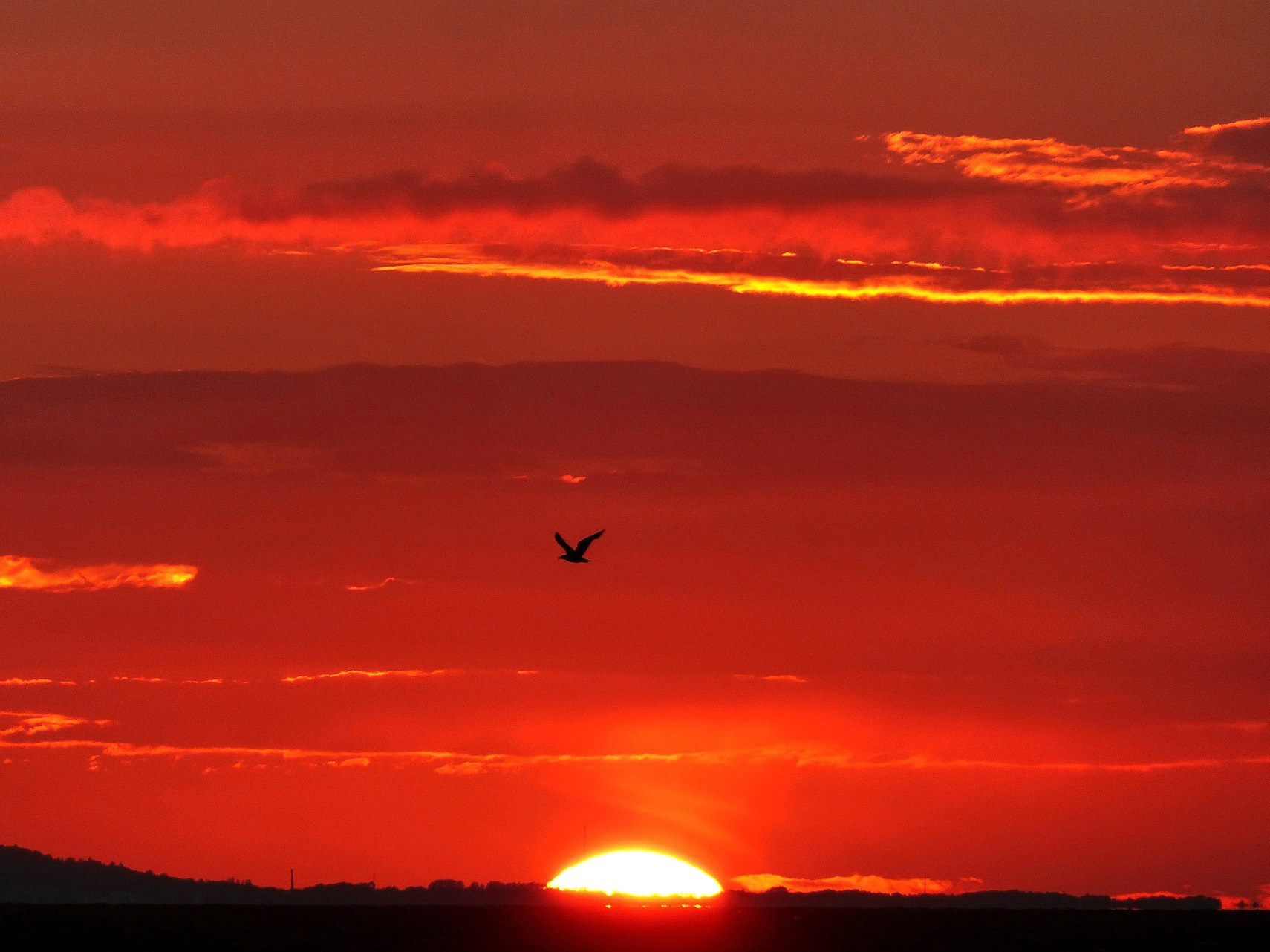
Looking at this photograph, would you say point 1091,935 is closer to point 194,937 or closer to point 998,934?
point 998,934

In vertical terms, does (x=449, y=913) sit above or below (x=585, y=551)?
below

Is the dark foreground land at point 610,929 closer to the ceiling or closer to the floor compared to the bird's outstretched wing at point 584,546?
closer to the floor

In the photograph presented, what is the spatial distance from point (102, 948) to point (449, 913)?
17.4 meters

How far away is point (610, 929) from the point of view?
13262 cm

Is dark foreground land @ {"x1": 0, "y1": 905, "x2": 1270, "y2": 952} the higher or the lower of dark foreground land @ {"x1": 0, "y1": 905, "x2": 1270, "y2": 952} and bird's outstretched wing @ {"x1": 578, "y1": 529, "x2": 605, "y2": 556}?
the lower

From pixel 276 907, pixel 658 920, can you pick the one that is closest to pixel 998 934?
pixel 658 920

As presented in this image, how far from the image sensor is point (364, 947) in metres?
132

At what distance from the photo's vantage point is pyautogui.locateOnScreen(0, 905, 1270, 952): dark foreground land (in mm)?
131625

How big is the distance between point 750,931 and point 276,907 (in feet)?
85.6

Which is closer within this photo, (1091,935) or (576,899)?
(1091,935)

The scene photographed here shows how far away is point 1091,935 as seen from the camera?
135 metres

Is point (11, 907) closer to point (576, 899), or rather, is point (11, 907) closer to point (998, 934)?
point (576, 899)

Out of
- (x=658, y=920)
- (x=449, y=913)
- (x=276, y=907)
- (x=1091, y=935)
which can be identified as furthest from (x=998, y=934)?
(x=276, y=907)

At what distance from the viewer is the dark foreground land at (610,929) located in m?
132
